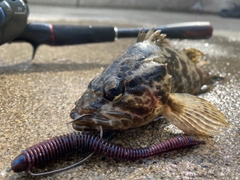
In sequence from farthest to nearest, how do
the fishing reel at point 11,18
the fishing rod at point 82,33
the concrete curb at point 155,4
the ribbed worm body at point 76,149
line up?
1. the concrete curb at point 155,4
2. the fishing rod at point 82,33
3. the fishing reel at point 11,18
4. the ribbed worm body at point 76,149

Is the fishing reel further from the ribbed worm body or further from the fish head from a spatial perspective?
the ribbed worm body

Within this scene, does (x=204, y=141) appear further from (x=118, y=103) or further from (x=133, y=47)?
(x=133, y=47)

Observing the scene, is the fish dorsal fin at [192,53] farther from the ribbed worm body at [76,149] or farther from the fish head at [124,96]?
the ribbed worm body at [76,149]

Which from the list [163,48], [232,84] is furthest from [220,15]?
[163,48]

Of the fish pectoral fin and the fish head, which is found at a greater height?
the fish head

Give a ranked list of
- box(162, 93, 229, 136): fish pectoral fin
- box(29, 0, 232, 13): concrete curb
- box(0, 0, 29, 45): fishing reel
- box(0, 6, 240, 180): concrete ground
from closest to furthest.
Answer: box(0, 6, 240, 180): concrete ground < box(162, 93, 229, 136): fish pectoral fin < box(0, 0, 29, 45): fishing reel < box(29, 0, 232, 13): concrete curb

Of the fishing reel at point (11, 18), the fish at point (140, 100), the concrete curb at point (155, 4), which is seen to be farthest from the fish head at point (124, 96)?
the concrete curb at point (155, 4)

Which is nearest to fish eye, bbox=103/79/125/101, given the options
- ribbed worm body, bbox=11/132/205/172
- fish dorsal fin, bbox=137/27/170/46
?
ribbed worm body, bbox=11/132/205/172
